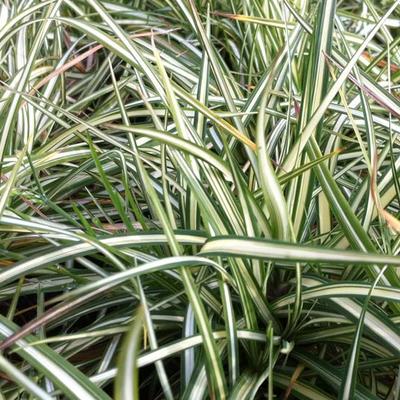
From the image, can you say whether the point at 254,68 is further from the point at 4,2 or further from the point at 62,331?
the point at 62,331

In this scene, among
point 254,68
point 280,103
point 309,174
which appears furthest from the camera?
point 254,68

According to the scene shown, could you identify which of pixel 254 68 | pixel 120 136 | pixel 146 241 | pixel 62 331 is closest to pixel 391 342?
pixel 146 241

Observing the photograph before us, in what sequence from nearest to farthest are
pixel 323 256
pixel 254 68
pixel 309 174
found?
1. pixel 323 256
2. pixel 309 174
3. pixel 254 68

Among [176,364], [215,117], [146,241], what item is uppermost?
[215,117]

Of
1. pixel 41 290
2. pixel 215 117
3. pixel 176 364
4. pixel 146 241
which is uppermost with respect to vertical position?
pixel 215 117

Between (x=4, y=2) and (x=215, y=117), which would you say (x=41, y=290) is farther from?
(x=4, y=2)

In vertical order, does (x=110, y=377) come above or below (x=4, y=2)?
below

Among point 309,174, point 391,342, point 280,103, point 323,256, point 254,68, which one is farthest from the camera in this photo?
point 254,68

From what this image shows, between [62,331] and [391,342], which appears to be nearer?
[391,342]

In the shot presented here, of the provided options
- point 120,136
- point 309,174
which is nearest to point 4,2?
point 120,136
